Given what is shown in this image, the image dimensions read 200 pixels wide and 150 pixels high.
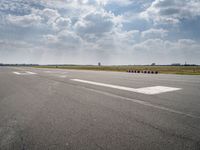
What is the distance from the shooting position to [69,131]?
2.76 m

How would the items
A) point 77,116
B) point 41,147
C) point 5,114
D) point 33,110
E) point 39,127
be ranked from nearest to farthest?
point 41,147
point 39,127
point 77,116
point 5,114
point 33,110

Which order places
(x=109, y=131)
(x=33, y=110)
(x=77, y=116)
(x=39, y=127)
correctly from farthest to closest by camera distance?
(x=33, y=110), (x=77, y=116), (x=39, y=127), (x=109, y=131)

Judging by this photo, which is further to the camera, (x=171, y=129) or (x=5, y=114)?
(x=5, y=114)

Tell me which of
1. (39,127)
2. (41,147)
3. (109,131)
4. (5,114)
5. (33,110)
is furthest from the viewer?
(33,110)

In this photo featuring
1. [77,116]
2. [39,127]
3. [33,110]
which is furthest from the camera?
[33,110]

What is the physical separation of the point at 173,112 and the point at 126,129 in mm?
1585

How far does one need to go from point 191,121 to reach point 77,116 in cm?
235

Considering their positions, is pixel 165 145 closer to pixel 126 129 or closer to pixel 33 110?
pixel 126 129

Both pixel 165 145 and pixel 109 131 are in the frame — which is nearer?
pixel 165 145

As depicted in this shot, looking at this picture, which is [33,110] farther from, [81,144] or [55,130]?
[81,144]

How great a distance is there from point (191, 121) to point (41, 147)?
2.79m

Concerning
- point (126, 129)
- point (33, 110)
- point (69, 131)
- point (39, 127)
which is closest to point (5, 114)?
point (33, 110)

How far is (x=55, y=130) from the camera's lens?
281 centimetres

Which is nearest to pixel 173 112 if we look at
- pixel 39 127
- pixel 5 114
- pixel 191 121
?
pixel 191 121
